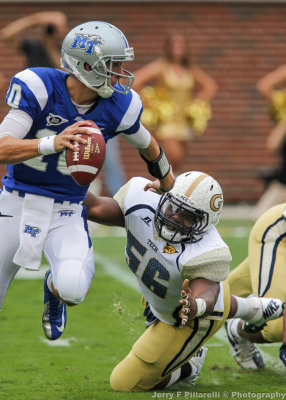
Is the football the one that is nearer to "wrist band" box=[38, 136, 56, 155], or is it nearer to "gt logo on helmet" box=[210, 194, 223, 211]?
"wrist band" box=[38, 136, 56, 155]

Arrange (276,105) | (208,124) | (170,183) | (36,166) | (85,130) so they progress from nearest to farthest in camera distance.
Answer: (85,130)
(36,166)
(170,183)
(276,105)
(208,124)

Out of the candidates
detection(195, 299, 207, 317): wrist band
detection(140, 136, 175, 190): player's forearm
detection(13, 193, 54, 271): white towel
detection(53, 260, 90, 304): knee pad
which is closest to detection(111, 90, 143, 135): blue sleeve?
detection(140, 136, 175, 190): player's forearm

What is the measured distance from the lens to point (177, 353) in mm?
4332

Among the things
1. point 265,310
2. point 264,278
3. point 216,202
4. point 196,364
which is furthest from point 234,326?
point 216,202

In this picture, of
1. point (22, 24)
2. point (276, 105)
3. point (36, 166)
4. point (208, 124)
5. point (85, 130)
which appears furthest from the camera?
point (208, 124)

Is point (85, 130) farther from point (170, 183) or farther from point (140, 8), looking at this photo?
Answer: point (140, 8)

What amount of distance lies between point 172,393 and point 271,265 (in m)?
0.90

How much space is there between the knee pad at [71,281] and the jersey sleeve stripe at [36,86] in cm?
73

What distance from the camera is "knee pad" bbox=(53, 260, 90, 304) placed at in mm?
4113

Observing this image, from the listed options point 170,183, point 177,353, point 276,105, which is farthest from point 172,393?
point 276,105

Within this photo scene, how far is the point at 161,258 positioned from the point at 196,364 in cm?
63

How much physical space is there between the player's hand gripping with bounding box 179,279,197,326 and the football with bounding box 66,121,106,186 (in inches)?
24.5

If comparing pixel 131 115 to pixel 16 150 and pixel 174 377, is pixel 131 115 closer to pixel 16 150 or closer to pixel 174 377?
pixel 16 150

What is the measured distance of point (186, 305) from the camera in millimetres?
3895
